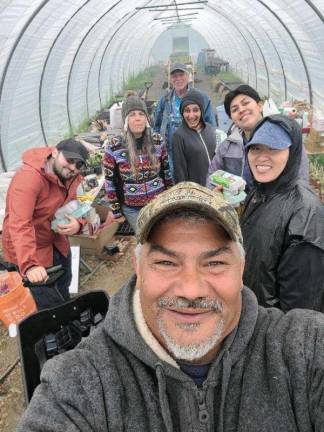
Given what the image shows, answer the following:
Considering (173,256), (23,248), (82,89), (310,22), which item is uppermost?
(310,22)

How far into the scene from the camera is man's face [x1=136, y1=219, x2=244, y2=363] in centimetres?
126

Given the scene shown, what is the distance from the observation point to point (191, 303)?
4.09 ft

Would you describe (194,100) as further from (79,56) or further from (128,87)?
(128,87)

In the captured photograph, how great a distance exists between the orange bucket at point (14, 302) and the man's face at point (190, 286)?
10.5 feet

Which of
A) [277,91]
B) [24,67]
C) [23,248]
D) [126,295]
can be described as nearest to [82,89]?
[24,67]

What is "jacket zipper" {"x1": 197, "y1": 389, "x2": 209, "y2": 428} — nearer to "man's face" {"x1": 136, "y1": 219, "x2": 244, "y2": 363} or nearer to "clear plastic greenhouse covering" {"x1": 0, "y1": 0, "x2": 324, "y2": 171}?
"man's face" {"x1": 136, "y1": 219, "x2": 244, "y2": 363}

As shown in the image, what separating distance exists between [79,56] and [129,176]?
9.38 meters

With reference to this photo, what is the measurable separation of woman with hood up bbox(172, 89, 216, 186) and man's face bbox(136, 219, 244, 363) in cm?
327

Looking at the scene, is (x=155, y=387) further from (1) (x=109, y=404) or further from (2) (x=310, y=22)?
(2) (x=310, y=22)

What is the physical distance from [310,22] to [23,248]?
8329 mm

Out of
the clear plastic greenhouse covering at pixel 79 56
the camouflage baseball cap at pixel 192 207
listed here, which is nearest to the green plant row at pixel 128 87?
the clear plastic greenhouse covering at pixel 79 56

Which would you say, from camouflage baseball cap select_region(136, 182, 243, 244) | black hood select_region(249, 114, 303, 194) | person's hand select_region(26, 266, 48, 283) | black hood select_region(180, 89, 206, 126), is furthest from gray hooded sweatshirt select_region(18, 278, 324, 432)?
black hood select_region(180, 89, 206, 126)

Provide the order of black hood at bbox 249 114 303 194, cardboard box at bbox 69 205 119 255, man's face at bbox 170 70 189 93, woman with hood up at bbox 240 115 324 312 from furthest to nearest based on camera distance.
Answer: cardboard box at bbox 69 205 119 255 → man's face at bbox 170 70 189 93 → black hood at bbox 249 114 303 194 → woman with hood up at bbox 240 115 324 312

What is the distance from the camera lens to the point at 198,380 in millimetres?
1359
